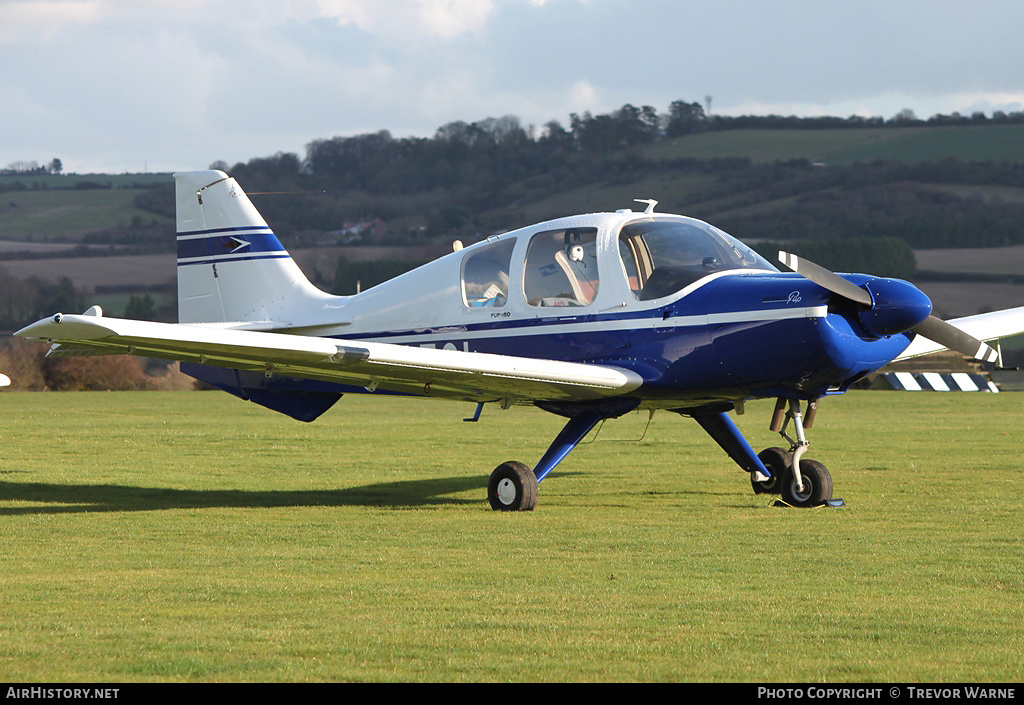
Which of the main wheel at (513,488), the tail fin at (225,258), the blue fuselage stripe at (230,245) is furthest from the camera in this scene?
the blue fuselage stripe at (230,245)

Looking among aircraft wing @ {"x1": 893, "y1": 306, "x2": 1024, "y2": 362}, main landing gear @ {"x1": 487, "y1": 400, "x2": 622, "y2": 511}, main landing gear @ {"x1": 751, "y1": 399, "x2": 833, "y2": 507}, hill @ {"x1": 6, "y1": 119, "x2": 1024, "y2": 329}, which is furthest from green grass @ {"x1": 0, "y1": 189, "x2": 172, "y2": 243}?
main landing gear @ {"x1": 751, "y1": 399, "x2": 833, "y2": 507}

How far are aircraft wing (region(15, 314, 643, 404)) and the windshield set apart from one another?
0.84 meters

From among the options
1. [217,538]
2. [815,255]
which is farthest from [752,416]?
[815,255]

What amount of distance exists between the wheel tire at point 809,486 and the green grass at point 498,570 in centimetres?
27

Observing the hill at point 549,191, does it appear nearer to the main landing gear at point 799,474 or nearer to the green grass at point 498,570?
the green grass at point 498,570

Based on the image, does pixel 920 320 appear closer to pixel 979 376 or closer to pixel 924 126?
pixel 979 376

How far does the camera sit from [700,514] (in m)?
10.6

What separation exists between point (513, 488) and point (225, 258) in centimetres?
513

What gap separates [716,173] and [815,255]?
26.2 metres

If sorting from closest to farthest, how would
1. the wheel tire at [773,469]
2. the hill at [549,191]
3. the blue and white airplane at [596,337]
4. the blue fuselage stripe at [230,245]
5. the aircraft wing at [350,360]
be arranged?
the aircraft wing at [350,360] → the blue and white airplane at [596,337] → the wheel tire at [773,469] → the blue fuselage stripe at [230,245] → the hill at [549,191]

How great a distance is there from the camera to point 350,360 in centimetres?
1020

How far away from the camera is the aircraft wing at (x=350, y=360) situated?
9.27 m

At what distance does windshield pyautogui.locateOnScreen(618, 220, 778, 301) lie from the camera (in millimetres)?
11188
